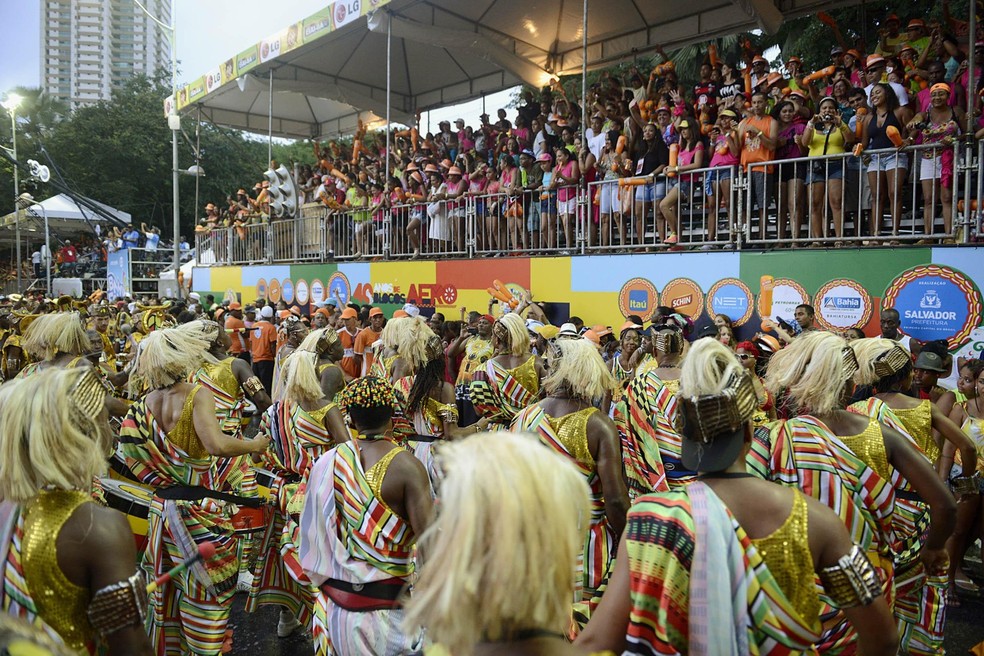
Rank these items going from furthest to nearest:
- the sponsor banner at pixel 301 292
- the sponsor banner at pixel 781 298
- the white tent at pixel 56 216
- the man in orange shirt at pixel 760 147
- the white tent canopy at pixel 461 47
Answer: the white tent at pixel 56 216 → the sponsor banner at pixel 301 292 → the white tent canopy at pixel 461 47 → the man in orange shirt at pixel 760 147 → the sponsor banner at pixel 781 298

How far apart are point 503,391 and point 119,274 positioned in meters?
20.0

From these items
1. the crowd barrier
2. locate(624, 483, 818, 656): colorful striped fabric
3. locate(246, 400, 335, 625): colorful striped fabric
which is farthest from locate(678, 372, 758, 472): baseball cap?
the crowd barrier

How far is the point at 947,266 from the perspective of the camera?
6656 mm

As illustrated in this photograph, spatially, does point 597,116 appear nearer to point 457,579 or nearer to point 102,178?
point 457,579

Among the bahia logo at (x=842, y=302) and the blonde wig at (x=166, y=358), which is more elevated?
the bahia logo at (x=842, y=302)

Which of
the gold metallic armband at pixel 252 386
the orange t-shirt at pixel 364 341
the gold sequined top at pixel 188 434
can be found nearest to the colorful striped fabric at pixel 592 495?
the gold sequined top at pixel 188 434

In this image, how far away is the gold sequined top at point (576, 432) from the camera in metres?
3.85

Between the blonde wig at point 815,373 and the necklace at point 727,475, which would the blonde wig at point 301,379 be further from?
the necklace at point 727,475

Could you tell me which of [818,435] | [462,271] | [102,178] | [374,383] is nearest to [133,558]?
[374,383]

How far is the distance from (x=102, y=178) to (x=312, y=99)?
22049 mm

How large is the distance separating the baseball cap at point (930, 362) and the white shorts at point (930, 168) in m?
2.85

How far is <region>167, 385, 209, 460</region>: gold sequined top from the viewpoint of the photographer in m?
3.85

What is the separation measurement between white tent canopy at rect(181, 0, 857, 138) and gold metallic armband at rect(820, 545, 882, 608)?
10.4 m

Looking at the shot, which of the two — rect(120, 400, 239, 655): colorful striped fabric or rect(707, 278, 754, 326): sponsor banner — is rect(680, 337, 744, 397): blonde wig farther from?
rect(707, 278, 754, 326): sponsor banner
